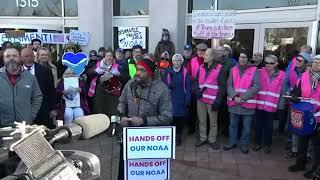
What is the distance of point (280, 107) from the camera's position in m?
6.42

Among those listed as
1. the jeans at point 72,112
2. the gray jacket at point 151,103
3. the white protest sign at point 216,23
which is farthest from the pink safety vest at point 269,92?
Result: the jeans at point 72,112

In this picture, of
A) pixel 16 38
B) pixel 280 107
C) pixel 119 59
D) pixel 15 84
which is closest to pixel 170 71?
pixel 119 59

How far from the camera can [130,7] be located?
36.3 feet

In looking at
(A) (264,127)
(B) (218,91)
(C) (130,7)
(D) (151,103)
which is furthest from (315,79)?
(C) (130,7)

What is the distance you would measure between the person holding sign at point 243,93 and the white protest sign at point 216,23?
1409mm

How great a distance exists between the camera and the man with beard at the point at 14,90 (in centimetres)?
396

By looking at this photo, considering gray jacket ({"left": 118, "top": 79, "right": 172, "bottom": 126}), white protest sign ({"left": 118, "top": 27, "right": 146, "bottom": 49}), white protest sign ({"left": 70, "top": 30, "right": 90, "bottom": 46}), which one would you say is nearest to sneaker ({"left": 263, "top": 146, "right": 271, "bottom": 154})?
gray jacket ({"left": 118, "top": 79, "right": 172, "bottom": 126})

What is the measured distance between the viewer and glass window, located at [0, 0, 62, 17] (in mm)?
11891

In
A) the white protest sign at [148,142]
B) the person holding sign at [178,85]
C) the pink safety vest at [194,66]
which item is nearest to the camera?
the white protest sign at [148,142]

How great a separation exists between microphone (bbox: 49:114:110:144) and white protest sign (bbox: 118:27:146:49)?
8214mm

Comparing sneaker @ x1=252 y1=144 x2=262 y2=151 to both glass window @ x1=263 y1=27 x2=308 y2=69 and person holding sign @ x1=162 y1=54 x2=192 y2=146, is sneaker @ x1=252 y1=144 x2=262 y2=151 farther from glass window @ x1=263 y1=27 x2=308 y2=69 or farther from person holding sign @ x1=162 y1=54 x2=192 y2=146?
glass window @ x1=263 y1=27 x2=308 y2=69

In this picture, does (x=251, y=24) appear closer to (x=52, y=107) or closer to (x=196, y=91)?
(x=196, y=91)

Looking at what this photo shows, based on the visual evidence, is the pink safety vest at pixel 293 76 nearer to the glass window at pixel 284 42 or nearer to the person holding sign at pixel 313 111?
the person holding sign at pixel 313 111

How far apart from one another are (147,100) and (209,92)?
8.73ft
